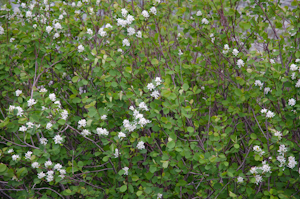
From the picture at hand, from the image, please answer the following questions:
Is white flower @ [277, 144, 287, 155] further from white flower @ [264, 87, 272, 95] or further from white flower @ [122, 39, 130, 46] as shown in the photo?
white flower @ [122, 39, 130, 46]

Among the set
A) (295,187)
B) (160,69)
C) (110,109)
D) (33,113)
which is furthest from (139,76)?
(295,187)

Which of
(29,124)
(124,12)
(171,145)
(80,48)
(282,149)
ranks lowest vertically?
(29,124)

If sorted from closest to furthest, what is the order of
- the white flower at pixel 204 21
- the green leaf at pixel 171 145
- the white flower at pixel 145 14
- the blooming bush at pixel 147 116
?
the green leaf at pixel 171 145
the blooming bush at pixel 147 116
the white flower at pixel 145 14
the white flower at pixel 204 21

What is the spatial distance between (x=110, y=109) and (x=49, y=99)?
532mm

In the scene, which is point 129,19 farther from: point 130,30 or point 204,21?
point 204,21

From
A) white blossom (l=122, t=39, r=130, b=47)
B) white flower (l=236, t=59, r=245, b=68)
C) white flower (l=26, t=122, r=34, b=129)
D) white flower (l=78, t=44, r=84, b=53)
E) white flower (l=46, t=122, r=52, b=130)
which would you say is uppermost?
white flower (l=236, t=59, r=245, b=68)

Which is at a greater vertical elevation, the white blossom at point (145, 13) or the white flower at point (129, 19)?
the white blossom at point (145, 13)

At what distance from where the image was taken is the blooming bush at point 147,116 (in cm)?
212

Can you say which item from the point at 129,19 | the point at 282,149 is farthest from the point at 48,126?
the point at 282,149

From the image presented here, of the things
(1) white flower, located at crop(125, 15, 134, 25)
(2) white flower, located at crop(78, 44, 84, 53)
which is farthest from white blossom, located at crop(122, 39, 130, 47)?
(2) white flower, located at crop(78, 44, 84, 53)

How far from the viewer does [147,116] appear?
7.53 feet

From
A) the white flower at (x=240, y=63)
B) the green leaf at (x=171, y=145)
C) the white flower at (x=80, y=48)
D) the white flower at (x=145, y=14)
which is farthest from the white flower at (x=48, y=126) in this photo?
the white flower at (x=240, y=63)

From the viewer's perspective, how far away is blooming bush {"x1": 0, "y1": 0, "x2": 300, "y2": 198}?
212cm

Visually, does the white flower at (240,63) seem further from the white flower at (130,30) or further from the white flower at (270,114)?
the white flower at (130,30)
